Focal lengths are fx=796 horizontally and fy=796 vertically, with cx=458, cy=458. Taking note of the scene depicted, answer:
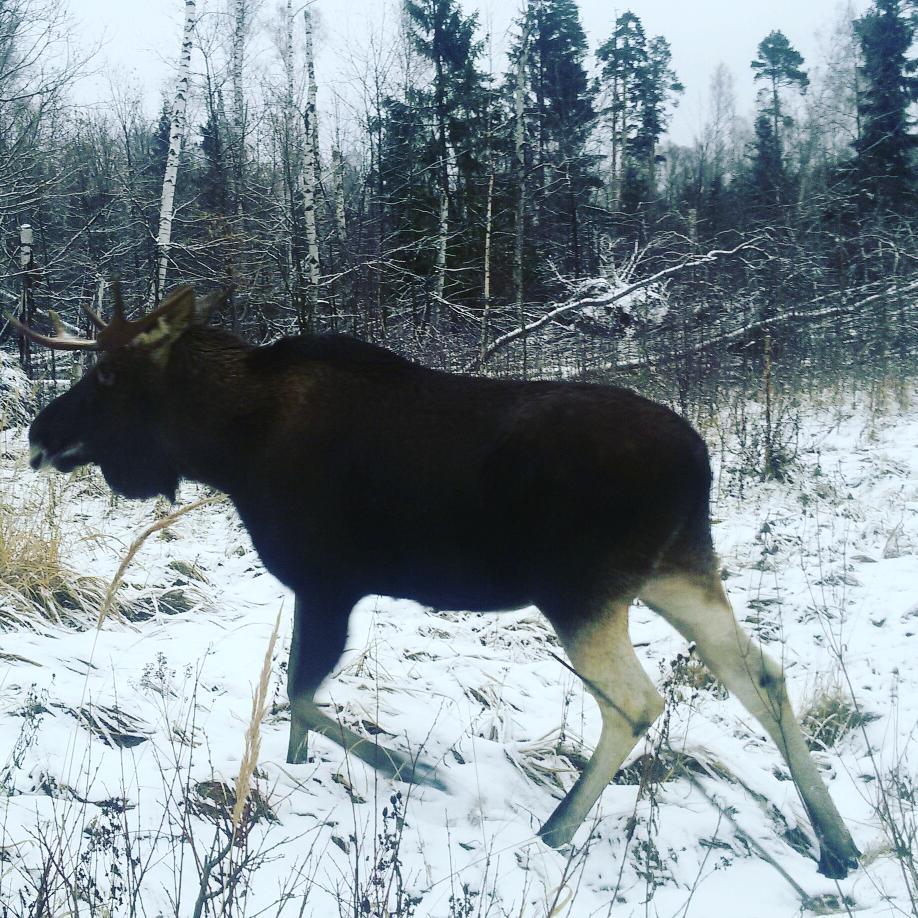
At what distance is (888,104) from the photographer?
2016 centimetres

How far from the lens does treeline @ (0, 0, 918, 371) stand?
12266mm

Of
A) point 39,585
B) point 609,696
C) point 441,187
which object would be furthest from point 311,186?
point 609,696

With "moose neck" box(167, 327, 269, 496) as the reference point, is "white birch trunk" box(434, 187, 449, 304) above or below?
above

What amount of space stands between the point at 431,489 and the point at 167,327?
1.34m

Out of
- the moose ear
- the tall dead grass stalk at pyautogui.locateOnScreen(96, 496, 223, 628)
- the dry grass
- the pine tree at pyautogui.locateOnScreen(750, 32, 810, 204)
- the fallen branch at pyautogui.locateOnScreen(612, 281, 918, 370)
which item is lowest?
the dry grass

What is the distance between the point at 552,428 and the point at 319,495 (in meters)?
0.89

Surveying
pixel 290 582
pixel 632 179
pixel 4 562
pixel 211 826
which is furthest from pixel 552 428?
pixel 632 179

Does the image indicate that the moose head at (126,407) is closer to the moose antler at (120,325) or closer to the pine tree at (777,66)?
the moose antler at (120,325)

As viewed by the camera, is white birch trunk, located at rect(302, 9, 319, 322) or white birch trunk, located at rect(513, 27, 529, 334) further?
white birch trunk, located at rect(513, 27, 529, 334)

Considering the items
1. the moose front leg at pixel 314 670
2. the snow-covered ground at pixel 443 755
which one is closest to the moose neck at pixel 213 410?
the moose front leg at pixel 314 670

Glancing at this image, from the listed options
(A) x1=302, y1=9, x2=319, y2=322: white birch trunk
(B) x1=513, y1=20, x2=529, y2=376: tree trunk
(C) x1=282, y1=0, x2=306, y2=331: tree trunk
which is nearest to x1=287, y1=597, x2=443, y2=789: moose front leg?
(C) x1=282, y1=0, x2=306, y2=331: tree trunk

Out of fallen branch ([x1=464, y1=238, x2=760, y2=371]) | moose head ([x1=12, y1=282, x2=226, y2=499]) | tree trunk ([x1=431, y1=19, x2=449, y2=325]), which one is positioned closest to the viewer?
moose head ([x1=12, y1=282, x2=226, y2=499])

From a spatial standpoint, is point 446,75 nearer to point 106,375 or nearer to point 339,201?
point 339,201

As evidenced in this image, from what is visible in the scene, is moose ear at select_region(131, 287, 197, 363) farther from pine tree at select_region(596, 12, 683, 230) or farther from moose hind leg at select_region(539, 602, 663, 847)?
pine tree at select_region(596, 12, 683, 230)
